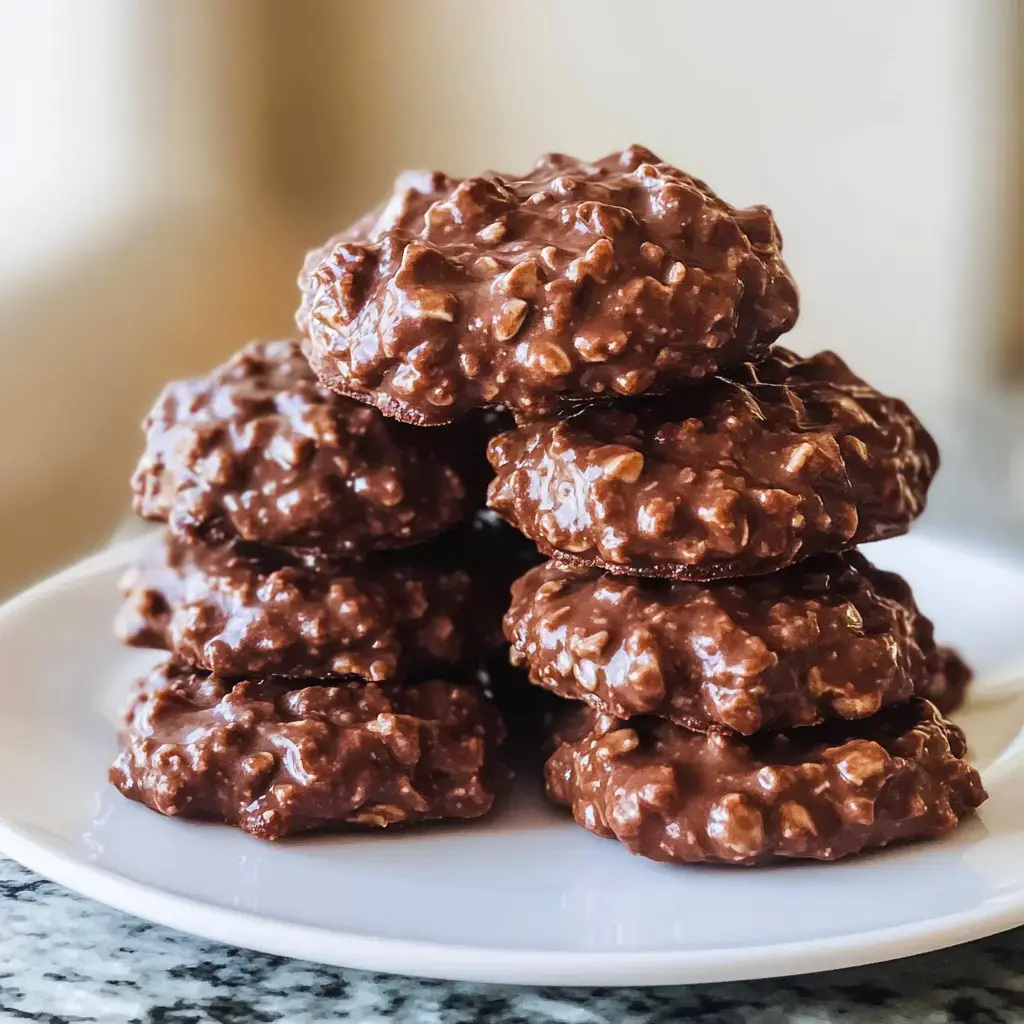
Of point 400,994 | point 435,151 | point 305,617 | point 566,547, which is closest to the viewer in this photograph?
point 400,994

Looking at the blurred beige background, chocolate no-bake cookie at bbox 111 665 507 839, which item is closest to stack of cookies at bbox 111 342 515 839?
chocolate no-bake cookie at bbox 111 665 507 839

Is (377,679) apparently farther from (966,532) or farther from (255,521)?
(966,532)

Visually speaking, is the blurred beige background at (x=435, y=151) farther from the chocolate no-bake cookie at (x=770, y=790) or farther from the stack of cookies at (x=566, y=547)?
the chocolate no-bake cookie at (x=770, y=790)

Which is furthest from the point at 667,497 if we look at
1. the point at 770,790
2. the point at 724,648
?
the point at 770,790

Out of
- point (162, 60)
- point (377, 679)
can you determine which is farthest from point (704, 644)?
point (162, 60)

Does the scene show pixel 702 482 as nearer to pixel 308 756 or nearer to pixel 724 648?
pixel 724 648

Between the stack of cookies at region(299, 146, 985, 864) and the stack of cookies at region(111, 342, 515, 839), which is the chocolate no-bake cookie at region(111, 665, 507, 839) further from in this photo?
the stack of cookies at region(299, 146, 985, 864)
